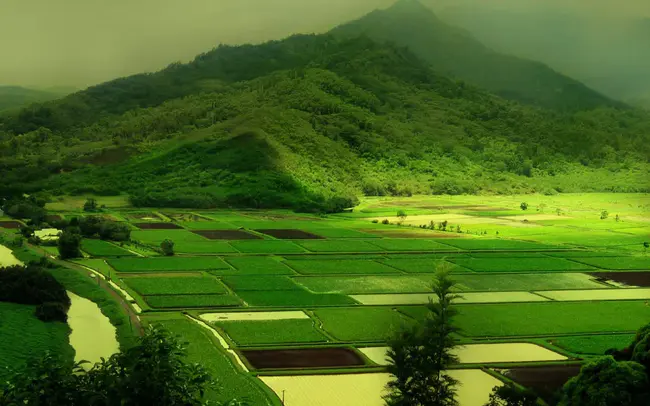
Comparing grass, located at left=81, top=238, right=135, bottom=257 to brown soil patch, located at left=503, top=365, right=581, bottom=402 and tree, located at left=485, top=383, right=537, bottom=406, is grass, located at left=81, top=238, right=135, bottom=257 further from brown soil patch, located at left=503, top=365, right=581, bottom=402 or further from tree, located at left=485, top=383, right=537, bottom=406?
tree, located at left=485, top=383, right=537, bottom=406

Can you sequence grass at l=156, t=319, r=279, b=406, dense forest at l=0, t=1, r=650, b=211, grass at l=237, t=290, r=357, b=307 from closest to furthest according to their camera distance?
grass at l=156, t=319, r=279, b=406 < grass at l=237, t=290, r=357, b=307 < dense forest at l=0, t=1, r=650, b=211

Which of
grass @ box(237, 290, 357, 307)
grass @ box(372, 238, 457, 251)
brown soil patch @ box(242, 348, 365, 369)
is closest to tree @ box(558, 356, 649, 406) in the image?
brown soil patch @ box(242, 348, 365, 369)

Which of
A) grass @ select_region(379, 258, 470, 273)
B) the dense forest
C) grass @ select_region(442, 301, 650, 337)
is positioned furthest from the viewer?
the dense forest

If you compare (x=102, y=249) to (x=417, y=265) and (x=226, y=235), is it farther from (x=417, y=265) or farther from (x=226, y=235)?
(x=417, y=265)

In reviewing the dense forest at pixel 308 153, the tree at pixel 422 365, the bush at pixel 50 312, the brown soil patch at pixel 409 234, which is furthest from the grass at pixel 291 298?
the dense forest at pixel 308 153

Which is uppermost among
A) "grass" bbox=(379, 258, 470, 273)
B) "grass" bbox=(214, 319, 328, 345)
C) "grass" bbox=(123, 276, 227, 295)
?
"grass" bbox=(379, 258, 470, 273)

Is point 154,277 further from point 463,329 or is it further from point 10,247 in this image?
point 463,329
